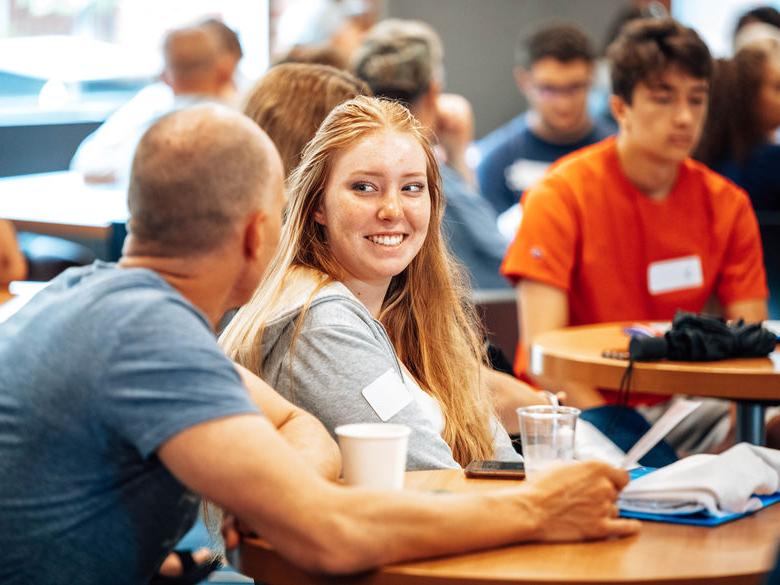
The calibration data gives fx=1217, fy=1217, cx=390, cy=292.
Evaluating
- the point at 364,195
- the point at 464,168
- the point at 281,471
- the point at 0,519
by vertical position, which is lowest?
the point at 464,168

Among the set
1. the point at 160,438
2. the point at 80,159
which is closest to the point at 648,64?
the point at 160,438

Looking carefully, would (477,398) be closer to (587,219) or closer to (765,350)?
(765,350)

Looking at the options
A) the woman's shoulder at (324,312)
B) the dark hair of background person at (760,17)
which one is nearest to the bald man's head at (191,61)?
the dark hair of background person at (760,17)

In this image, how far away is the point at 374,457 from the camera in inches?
64.6

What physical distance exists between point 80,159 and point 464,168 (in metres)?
1.96

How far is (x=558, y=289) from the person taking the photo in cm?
375

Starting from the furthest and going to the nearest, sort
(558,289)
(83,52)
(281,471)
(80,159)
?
(83,52) → (80,159) → (558,289) → (281,471)

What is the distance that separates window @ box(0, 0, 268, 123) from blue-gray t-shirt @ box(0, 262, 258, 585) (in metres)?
4.96

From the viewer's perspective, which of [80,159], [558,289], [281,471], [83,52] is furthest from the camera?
[83,52]

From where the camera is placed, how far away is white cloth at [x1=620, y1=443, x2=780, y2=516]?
5.58 feet

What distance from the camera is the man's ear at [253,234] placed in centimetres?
161

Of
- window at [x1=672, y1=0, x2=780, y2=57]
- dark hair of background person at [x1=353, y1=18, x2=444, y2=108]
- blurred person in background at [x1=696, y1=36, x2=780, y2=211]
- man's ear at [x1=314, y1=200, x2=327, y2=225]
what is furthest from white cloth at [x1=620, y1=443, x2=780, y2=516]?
window at [x1=672, y1=0, x2=780, y2=57]

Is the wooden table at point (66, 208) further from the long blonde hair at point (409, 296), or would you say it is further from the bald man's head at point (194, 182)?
the bald man's head at point (194, 182)

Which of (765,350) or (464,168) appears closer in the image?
(765,350)
